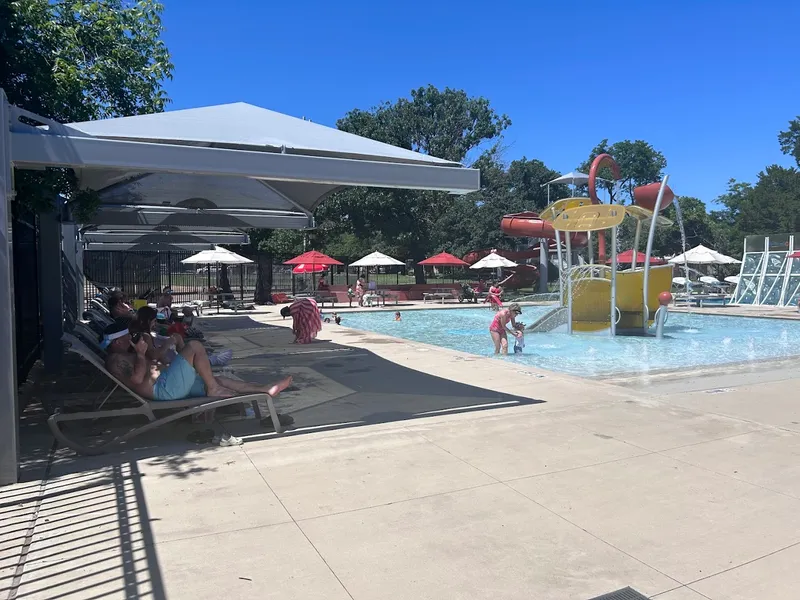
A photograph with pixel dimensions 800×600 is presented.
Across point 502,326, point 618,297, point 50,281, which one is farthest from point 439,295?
point 50,281

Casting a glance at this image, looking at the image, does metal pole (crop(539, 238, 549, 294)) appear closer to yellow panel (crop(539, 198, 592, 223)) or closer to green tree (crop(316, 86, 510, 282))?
green tree (crop(316, 86, 510, 282))

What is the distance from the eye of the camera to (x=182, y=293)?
30.9 meters

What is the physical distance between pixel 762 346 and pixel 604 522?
41.5ft

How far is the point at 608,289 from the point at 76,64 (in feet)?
43.6

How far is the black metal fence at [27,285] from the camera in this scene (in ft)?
28.6

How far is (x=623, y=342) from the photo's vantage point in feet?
49.6

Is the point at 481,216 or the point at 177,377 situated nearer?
the point at 177,377

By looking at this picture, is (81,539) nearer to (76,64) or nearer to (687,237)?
(76,64)

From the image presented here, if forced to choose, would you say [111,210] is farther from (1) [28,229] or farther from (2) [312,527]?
(2) [312,527]

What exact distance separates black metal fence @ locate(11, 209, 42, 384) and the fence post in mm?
268

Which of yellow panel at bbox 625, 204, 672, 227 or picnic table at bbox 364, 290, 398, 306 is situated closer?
yellow panel at bbox 625, 204, 672, 227

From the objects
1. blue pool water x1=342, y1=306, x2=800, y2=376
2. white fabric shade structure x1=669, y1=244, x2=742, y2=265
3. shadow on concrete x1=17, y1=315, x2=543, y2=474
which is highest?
white fabric shade structure x1=669, y1=244, x2=742, y2=265

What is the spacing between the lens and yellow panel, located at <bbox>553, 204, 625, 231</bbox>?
15.0 m

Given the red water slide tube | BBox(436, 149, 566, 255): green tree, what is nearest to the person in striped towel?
the red water slide tube
